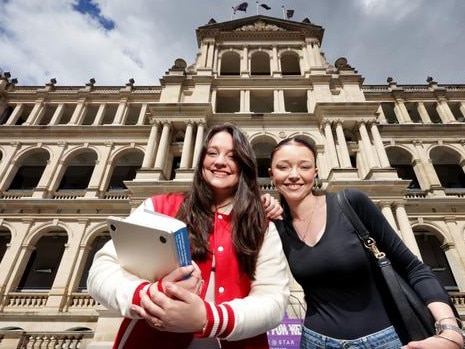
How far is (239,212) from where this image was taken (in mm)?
1852

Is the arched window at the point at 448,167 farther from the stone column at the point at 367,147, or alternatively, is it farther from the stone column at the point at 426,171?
the stone column at the point at 367,147

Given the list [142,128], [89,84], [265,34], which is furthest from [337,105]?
[89,84]

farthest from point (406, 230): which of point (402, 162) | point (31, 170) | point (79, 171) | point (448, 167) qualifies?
point (31, 170)

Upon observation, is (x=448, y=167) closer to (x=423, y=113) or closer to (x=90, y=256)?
(x=423, y=113)

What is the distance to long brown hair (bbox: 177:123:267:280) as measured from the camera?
5.52ft

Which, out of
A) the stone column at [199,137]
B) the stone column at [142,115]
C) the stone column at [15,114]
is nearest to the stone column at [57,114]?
the stone column at [15,114]

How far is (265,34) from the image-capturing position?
2058 cm

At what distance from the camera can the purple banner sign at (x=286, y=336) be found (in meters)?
7.19

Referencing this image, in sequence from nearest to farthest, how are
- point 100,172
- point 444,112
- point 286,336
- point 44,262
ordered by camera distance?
point 286,336 → point 44,262 → point 100,172 → point 444,112

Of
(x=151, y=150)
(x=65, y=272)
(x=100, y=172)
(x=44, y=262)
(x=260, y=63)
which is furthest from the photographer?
(x=260, y=63)

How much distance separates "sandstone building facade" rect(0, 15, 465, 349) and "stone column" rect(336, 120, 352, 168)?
0.07 metres

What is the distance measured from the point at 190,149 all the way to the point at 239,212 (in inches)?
492

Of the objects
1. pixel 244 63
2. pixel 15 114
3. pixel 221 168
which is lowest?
pixel 221 168

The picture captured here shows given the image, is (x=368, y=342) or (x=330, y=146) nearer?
(x=368, y=342)
